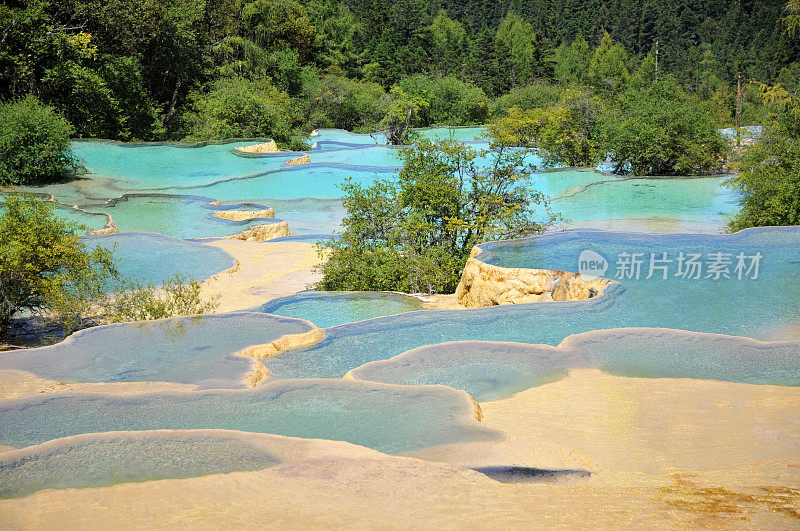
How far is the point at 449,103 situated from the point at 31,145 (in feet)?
64.0

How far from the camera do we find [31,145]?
1731 cm

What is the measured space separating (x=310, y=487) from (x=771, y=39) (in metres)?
53.9

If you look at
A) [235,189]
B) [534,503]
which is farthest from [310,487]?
[235,189]

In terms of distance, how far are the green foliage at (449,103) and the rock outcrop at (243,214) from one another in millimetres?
18641

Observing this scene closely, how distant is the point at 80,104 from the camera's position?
2238cm

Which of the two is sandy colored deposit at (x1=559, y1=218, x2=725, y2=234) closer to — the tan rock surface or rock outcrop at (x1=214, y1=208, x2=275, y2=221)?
rock outcrop at (x1=214, y1=208, x2=275, y2=221)

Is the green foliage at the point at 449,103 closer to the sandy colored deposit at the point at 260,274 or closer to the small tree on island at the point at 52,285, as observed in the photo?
the sandy colored deposit at the point at 260,274

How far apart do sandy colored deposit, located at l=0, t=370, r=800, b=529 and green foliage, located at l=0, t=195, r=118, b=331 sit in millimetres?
4493

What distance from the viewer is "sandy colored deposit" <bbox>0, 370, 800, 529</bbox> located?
312 cm

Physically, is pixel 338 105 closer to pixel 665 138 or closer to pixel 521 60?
pixel 665 138

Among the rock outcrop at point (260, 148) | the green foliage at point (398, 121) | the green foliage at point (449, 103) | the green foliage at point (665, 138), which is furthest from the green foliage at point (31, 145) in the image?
the green foliage at point (449, 103)

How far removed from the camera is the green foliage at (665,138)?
1642 cm

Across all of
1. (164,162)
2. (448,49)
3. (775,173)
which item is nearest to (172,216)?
(164,162)

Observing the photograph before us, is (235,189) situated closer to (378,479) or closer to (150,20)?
(150,20)
